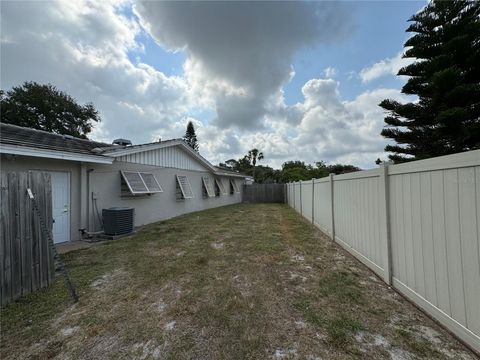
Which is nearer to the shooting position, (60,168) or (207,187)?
(60,168)

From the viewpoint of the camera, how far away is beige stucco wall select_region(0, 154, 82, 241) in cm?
538

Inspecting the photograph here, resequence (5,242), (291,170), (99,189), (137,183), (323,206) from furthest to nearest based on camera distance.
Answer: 1. (291,170)
2. (137,183)
3. (99,189)
4. (323,206)
5. (5,242)

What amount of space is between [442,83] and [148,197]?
11875 millimetres

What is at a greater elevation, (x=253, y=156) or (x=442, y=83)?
(x=253, y=156)

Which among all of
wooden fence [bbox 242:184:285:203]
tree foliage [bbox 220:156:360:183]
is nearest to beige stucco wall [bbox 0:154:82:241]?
A: wooden fence [bbox 242:184:285:203]

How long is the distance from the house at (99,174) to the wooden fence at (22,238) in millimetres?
2592

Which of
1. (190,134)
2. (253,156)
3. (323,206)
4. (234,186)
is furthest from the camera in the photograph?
(253,156)

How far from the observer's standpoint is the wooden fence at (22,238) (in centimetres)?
295

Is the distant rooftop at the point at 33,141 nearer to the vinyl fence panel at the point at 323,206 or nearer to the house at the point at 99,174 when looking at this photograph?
the house at the point at 99,174

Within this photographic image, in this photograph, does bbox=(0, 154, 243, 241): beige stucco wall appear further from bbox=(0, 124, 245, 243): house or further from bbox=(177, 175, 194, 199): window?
bbox=(177, 175, 194, 199): window

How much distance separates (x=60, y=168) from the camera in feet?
20.9

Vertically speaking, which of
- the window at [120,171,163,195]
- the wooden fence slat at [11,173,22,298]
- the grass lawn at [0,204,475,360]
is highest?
the window at [120,171,163,195]

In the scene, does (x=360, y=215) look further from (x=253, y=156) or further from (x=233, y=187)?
(x=253, y=156)

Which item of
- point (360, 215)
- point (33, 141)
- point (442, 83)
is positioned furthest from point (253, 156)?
point (360, 215)
